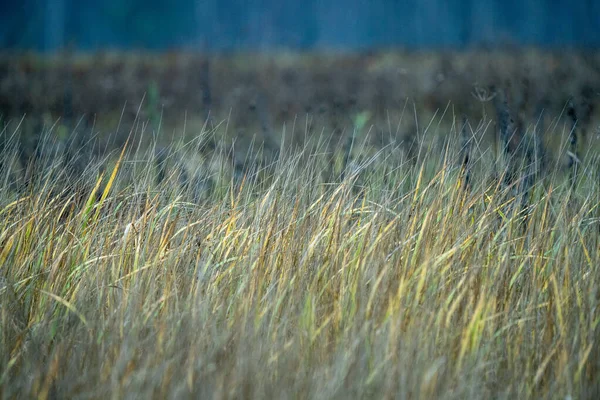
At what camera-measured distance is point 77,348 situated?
2127mm

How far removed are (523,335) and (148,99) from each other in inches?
368

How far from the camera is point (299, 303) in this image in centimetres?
236

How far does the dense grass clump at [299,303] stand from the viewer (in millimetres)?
1991

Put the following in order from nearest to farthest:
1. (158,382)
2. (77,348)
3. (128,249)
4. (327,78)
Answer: (158,382) → (77,348) → (128,249) → (327,78)

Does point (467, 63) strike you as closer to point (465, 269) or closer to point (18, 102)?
point (18, 102)

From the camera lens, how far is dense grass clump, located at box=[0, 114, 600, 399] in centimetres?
199

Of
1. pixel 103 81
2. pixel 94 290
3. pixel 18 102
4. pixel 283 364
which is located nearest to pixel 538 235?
pixel 283 364

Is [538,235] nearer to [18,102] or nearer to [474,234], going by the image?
[474,234]

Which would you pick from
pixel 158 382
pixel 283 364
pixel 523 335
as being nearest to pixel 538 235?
pixel 523 335

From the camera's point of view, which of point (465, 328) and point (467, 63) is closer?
point (465, 328)

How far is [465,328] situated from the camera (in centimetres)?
221

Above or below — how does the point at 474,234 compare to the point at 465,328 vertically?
above

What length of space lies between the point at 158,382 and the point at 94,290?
737 mm

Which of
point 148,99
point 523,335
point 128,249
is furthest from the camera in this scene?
point 148,99
